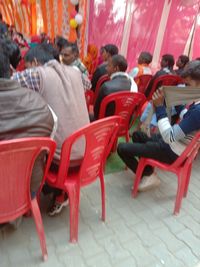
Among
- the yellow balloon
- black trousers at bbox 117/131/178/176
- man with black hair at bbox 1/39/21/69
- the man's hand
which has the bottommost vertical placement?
black trousers at bbox 117/131/178/176

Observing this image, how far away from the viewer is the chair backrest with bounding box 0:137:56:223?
3.53 feet

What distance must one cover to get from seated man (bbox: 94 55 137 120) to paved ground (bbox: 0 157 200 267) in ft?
2.42

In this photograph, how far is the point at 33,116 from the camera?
4.11 ft

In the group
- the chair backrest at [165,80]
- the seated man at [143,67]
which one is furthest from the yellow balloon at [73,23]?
the chair backrest at [165,80]

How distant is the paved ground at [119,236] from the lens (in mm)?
1574

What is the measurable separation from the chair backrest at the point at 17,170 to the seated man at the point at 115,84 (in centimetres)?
118

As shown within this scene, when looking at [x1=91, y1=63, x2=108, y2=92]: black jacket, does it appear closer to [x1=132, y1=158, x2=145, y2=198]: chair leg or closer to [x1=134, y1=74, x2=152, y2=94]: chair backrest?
[x1=134, y1=74, x2=152, y2=94]: chair backrest

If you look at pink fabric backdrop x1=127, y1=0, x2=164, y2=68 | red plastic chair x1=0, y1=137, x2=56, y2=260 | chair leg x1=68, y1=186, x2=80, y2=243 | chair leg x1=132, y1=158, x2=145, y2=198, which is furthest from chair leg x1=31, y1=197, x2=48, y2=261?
pink fabric backdrop x1=127, y1=0, x2=164, y2=68

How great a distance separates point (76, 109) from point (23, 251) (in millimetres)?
931

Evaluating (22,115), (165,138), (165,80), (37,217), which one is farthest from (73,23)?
(37,217)

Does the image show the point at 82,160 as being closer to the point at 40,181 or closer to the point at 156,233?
the point at 40,181

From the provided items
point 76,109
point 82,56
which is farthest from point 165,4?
point 76,109

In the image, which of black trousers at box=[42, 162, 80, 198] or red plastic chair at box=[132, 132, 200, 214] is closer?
black trousers at box=[42, 162, 80, 198]

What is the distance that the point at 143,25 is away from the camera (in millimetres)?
5316
